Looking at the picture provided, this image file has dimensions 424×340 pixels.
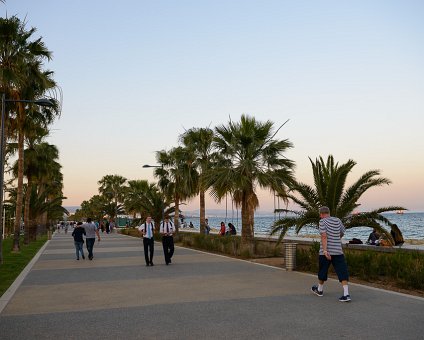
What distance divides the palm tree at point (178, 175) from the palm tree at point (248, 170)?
37.9ft

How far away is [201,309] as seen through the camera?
757 cm

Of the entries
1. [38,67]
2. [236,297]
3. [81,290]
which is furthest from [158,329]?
[38,67]

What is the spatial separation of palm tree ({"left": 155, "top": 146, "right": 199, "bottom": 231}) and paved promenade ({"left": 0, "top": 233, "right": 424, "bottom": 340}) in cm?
1918

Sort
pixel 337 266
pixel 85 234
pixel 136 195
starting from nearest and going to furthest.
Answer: pixel 337 266
pixel 85 234
pixel 136 195

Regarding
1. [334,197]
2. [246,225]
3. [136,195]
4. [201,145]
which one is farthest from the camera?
[136,195]

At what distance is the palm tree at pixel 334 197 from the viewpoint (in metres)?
13.8

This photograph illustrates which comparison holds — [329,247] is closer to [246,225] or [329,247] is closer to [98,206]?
[246,225]

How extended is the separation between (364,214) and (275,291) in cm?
568

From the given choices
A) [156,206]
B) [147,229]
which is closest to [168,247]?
[147,229]

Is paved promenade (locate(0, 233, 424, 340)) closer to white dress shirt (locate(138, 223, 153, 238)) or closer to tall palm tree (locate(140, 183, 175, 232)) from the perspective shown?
white dress shirt (locate(138, 223, 153, 238))

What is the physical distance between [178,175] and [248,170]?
14.4 metres

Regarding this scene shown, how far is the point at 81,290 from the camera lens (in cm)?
984

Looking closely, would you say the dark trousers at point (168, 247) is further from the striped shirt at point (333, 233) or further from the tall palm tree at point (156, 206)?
the tall palm tree at point (156, 206)

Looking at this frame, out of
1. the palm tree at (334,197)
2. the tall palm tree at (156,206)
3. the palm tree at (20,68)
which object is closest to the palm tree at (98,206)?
the tall palm tree at (156,206)
